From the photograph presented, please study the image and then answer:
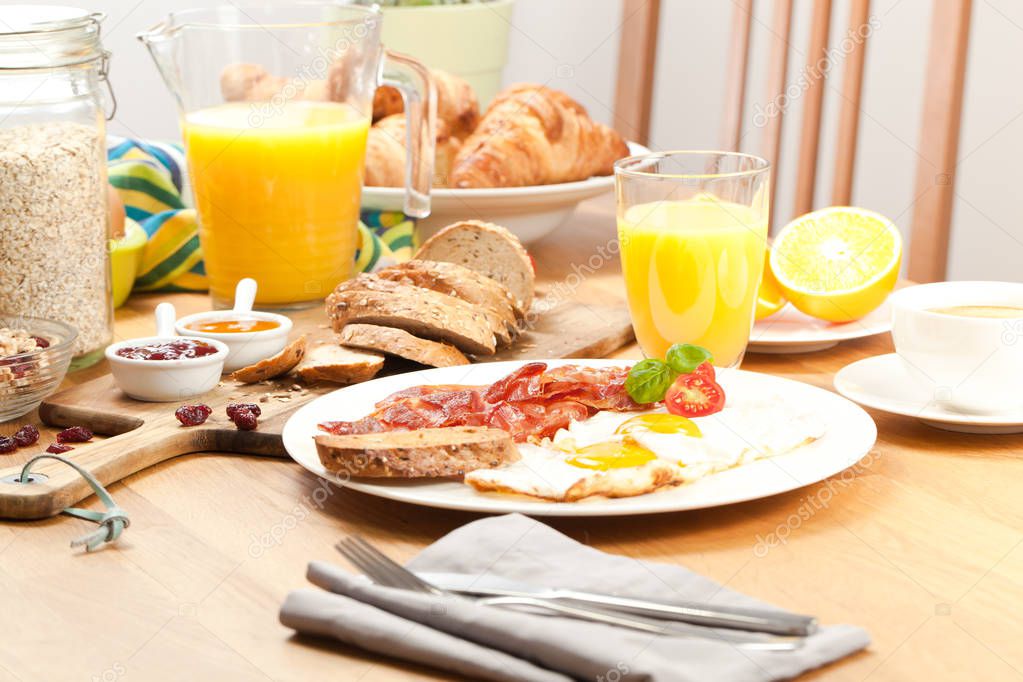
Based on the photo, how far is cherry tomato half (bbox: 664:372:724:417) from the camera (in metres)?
1.21

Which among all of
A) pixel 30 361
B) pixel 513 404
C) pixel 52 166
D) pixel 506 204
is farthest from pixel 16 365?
pixel 506 204

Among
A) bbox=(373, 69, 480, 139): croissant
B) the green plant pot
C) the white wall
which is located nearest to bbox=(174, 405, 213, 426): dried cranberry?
bbox=(373, 69, 480, 139): croissant

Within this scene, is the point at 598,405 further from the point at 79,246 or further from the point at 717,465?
the point at 79,246

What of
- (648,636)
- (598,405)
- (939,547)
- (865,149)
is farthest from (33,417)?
(865,149)

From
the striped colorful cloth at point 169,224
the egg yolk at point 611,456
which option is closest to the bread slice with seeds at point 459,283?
the striped colorful cloth at point 169,224

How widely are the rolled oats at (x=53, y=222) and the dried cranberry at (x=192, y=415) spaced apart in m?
0.31

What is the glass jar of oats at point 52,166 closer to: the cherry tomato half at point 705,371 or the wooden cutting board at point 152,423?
the wooden cutting board at point 152,423

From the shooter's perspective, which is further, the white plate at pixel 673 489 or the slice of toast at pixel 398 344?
the slice of toast at pixel 398 344

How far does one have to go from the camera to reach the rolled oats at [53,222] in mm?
1408

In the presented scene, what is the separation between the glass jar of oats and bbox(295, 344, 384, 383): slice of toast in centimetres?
30

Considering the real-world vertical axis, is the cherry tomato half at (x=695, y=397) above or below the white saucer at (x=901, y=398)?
above

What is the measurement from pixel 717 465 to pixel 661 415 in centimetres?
9

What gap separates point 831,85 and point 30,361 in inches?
92.0

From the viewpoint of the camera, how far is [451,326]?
1500 mm
